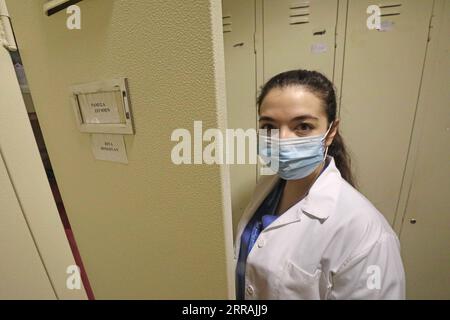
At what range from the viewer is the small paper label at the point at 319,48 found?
0.99 m

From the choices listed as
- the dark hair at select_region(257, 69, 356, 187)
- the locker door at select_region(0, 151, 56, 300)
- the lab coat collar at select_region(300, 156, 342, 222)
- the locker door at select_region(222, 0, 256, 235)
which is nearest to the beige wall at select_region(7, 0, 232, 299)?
the locker door at select_region(0, 151, 56, 300)

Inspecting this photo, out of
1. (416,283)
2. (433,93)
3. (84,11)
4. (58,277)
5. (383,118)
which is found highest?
(84,11)

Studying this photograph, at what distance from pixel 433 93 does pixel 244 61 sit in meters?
0.91

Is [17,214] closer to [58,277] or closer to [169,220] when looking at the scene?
[58,277]

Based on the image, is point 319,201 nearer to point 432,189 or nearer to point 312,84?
A: point 312,84

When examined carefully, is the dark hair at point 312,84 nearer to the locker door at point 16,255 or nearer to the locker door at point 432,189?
the locker door at point 432,189

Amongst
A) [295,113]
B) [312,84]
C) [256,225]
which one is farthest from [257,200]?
[312,84]

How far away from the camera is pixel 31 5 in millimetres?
Answer: 535

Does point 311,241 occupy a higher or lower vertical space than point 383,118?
lower

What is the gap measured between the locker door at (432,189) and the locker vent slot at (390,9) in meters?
0.15

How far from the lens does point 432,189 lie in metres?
1.03

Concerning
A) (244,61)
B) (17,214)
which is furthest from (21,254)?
(244,61)

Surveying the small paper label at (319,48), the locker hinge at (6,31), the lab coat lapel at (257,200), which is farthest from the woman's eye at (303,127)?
the locker hinge at (6,31)
